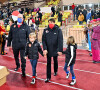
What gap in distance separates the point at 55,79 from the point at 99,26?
2.62m

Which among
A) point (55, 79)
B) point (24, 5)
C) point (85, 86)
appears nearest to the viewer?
point (85, 86)

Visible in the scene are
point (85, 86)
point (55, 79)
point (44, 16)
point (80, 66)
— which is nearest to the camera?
point (85, 86)

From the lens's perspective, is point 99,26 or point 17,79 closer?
point 17,79

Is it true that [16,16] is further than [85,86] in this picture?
Yes

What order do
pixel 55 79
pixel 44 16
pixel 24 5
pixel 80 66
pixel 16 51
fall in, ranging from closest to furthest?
pixel 55 79 → pixel 16 51 → pixel 80 66 → pixel 44 16 → pixel 24 5

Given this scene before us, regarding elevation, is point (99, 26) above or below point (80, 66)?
above

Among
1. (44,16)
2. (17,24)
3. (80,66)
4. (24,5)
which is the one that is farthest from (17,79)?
(24,5)

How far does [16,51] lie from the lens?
16.0ft

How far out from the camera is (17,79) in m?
4.69

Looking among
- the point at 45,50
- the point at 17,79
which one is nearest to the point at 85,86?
the point at 45,50

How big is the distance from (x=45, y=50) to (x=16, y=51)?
1158 millimetres

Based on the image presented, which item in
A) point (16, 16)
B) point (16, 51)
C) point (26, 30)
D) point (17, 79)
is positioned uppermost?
point (16, 16)

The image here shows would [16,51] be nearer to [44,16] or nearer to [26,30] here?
[26,30]

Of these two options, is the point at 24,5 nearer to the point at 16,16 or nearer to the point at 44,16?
the point at 44,16
